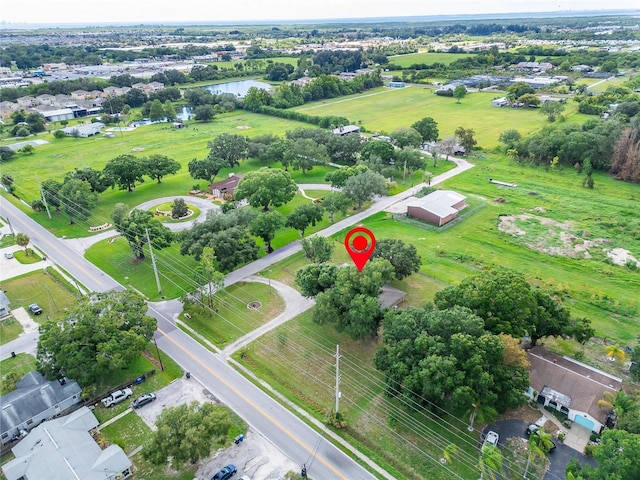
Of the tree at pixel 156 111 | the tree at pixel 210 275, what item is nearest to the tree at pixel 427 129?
the tree at pixel 210 275

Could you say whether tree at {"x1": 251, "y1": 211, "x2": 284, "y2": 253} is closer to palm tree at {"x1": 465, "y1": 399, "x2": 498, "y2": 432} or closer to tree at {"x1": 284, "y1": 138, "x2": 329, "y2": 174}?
tree at {"x1": 284, "y1": 138, "x2": 329, "y2": 174}

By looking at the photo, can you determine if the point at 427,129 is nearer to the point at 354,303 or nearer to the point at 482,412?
the point at 354,303

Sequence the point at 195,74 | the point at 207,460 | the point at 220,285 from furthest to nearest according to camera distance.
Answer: the point at 195,74
the point at 220,285
the point at 207,460

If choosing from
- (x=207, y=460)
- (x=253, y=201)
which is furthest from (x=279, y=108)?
(x=207, y=460)

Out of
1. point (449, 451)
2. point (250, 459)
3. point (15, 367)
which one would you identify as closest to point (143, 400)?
point (250, 459)

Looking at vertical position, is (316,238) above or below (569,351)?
above

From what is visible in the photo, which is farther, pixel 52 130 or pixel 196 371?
pixel 52 130

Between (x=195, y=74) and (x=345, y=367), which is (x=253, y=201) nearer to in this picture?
(x=345, y=367)

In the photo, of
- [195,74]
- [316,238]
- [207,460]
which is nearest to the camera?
[207,460]
